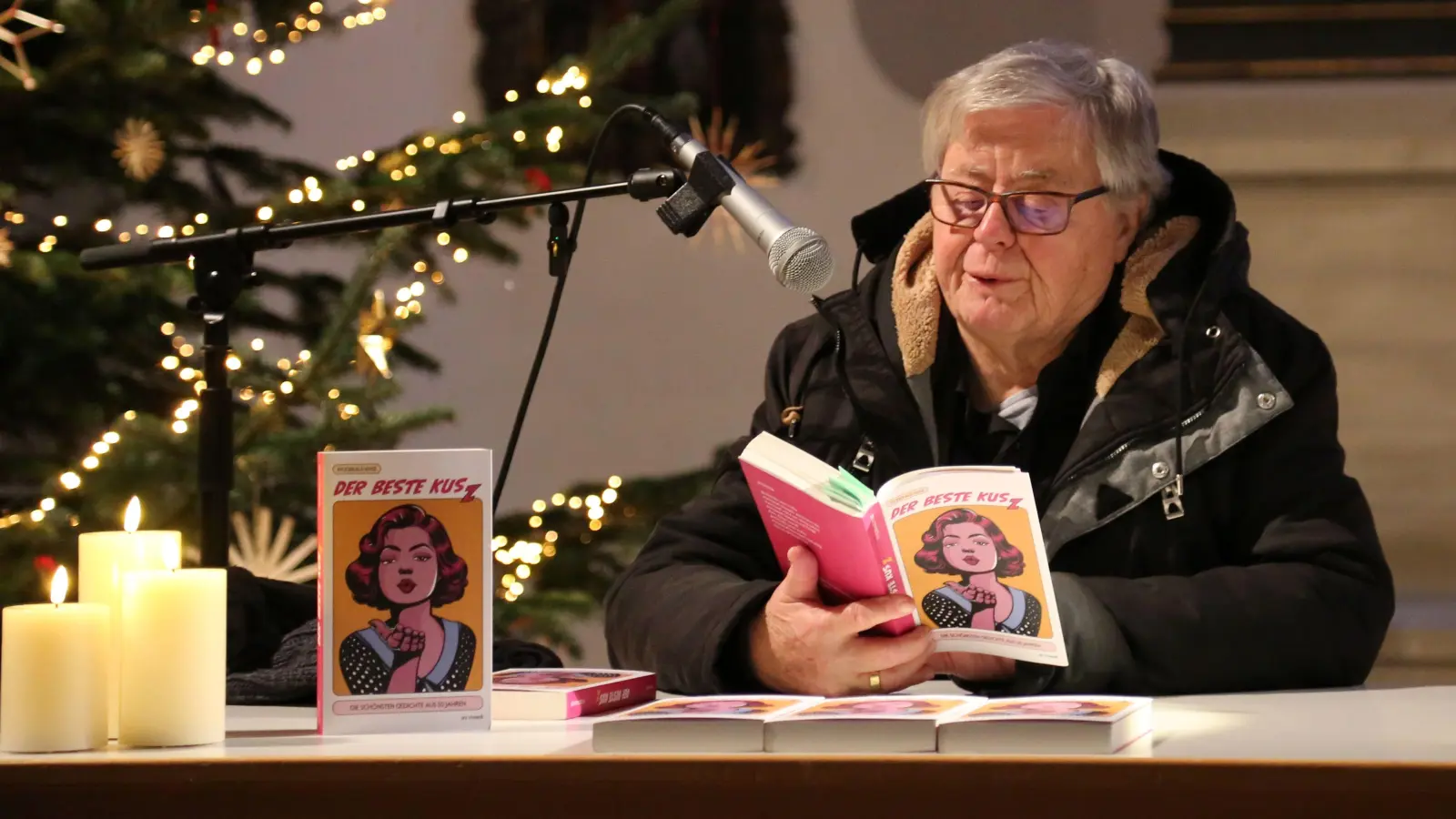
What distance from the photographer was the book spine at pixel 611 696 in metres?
1.37

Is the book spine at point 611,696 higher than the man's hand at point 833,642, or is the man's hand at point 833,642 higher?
the man's hand at point 833,642

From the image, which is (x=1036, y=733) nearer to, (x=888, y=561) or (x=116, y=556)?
(x=888, y=561)

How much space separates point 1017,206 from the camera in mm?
2021

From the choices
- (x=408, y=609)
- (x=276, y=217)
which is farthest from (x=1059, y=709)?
(x=276, y=217)

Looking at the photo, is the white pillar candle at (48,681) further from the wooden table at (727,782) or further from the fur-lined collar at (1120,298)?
the fur-lined collar at (1120,298)

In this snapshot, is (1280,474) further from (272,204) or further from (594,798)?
(272,204)

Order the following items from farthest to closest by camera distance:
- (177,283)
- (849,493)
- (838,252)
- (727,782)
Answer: (838,252)
(177,283)
(849,493)
(727,782)

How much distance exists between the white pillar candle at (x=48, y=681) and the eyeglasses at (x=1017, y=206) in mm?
1203

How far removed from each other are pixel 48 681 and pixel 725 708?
1.56 feet

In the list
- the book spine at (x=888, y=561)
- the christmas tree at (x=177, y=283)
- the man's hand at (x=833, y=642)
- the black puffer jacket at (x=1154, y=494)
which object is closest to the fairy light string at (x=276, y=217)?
the christmas tree at (x=177, y=283)

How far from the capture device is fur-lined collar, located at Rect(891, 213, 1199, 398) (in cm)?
201

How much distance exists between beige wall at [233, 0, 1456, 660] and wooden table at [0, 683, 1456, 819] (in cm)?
247

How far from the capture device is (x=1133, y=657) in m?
1.63

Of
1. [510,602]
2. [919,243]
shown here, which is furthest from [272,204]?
[919,243]
